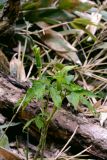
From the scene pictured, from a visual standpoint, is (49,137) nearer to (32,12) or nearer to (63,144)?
(63,144)

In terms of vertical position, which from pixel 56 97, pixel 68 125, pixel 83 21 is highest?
pixel 56 97

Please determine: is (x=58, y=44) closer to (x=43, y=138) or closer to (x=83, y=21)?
(x=83, y=21)

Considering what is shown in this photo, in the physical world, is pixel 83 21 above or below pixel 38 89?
below

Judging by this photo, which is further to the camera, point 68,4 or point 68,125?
point 68,4

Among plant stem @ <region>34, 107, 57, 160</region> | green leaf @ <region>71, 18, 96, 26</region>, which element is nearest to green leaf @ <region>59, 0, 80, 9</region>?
green leaf @ <region>71, 18, 96, 26</region>

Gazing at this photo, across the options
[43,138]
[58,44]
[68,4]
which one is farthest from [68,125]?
[68,4]

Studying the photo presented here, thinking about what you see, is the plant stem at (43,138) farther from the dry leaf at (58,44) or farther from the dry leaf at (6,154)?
the dry leaf at (58,44)
